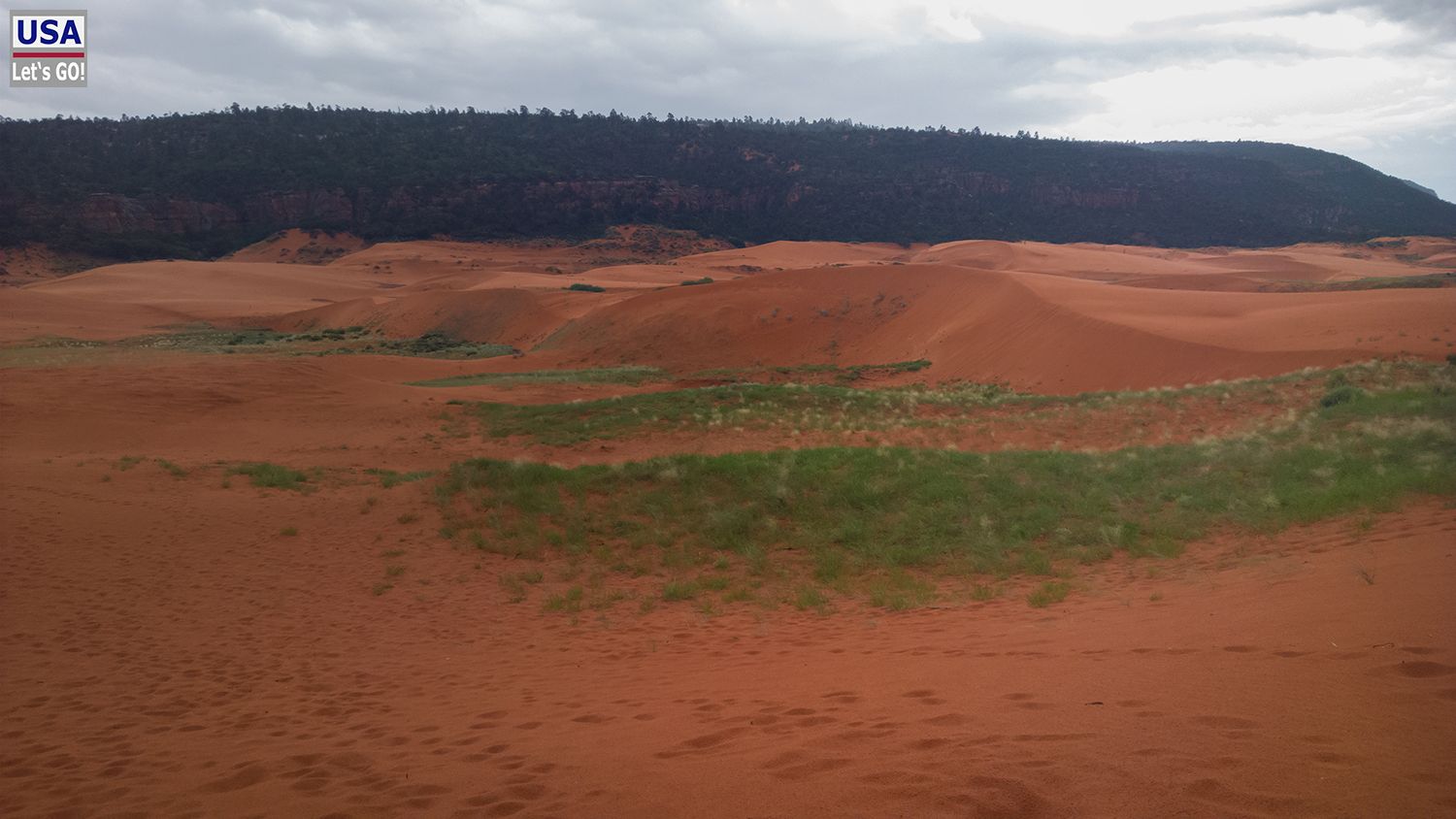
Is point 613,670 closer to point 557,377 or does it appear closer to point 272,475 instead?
point 272,475

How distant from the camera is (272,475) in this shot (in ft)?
43.0

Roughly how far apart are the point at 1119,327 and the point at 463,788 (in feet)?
78.0

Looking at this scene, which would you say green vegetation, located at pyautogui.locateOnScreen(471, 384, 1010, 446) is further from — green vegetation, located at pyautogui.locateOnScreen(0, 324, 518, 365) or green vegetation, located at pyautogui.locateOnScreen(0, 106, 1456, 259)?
green vegetation, located at pyautogui.locateOnScreen(0, 106, 1456, 259)

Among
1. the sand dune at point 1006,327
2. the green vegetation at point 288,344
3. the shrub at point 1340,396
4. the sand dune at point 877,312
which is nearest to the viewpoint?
the shrub at point 1340,396

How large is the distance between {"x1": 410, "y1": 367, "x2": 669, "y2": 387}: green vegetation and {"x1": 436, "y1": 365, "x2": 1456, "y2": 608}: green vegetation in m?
13.2

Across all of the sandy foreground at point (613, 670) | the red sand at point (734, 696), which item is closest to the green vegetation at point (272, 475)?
the sandy foreground at point (613, 670)

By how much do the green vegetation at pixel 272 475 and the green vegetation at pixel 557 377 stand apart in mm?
11453

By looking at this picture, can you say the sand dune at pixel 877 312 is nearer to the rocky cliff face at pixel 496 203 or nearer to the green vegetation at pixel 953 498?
the green vegetation at pixel 953 498

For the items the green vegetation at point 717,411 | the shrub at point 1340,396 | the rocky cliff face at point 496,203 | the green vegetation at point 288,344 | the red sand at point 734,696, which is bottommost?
the red sand at point 734,696

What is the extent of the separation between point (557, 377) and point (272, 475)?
552 inches

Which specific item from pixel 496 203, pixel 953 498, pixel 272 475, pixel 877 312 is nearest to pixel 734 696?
pixel 953 498

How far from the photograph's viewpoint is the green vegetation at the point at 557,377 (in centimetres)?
2586

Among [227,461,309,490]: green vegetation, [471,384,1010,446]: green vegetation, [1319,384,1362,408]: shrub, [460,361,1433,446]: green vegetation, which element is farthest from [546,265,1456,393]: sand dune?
[227,461,309,490]: green vegetation

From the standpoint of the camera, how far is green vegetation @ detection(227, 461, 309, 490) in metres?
12.8
